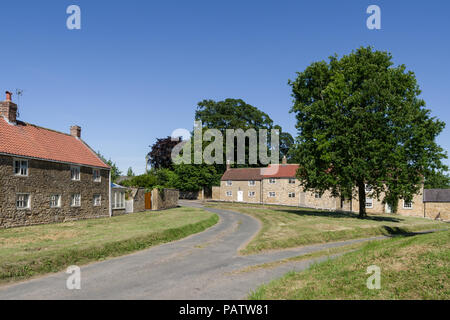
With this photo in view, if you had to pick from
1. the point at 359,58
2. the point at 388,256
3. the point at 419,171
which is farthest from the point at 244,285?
the point at 359,58

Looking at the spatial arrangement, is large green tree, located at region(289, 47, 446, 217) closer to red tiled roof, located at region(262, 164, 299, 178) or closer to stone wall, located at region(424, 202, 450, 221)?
stone wall, located at region(424, 202, 450, 221)

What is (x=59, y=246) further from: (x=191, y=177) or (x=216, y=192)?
(x=216, y=192)

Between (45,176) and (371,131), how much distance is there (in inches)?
1219

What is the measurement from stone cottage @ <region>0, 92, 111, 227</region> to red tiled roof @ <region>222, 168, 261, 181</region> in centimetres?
3701

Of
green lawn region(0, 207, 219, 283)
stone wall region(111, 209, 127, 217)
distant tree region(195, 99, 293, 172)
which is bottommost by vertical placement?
stone wall region(111, 209, 127, 217)

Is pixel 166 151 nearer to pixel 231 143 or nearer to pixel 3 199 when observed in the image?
pixel 231 143

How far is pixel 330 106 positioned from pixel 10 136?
98.2 feet

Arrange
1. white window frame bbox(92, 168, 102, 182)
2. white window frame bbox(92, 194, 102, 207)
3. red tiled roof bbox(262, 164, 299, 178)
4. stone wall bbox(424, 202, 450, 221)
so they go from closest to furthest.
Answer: white window frame bbox(92, 194, 102, 207) → white window frame bbox(92, 168, 102, 182) → stone wall bbox(424, 202, 450, 221) → red tiled roof bbox(262, 164, 299, 178)

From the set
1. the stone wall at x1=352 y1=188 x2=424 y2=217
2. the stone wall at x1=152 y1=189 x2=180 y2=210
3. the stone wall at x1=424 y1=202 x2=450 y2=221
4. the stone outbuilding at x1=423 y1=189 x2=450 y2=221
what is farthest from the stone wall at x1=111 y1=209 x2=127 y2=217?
the stone wall at x1=424 y1=202 x2=450 y2=221

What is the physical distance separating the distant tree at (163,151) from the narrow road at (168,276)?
58.2 meters

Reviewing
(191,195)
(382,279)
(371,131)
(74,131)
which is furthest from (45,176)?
(191,195)

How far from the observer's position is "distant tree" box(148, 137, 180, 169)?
75.4 metres

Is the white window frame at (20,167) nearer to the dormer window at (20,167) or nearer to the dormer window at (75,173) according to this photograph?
the dormer window at (20,167)
